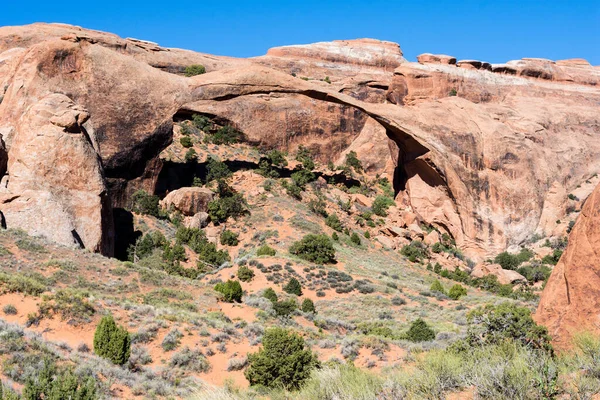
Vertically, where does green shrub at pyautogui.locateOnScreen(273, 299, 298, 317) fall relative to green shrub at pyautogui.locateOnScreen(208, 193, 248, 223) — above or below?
below

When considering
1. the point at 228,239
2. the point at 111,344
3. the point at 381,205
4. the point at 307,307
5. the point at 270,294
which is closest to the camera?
the point at 111,344

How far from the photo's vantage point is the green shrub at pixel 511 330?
10094 mm

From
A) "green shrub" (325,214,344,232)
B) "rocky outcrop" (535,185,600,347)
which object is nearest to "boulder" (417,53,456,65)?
"green shrub" (325,214,344,232)

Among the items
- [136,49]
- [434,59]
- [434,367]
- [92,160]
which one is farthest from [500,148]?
[136,49]

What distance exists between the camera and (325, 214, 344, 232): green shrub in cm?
3588

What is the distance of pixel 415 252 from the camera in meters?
35.1

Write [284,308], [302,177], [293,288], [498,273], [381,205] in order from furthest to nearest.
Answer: [381,205] < [302,177] < [498,273] < [293,288] < [284,308]

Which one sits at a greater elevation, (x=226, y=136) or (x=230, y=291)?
(x=226, y=136)

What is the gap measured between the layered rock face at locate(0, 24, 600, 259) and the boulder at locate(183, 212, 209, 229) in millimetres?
3084

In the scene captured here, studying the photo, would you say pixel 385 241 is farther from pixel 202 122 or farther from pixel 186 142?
pixel 202 122

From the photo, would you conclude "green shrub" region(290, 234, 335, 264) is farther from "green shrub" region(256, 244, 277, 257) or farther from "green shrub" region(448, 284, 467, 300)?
"green shrub" region(448, 284, 467, 300)

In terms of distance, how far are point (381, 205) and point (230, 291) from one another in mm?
22071

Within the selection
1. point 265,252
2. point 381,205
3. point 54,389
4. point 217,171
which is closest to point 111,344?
point 54,389

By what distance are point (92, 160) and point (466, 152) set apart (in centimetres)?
2485
